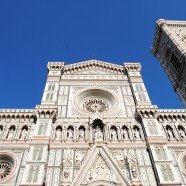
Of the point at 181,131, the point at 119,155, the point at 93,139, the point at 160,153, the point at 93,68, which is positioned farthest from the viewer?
the point at 93,68

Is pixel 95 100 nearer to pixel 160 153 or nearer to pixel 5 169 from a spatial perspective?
pixel 160 153

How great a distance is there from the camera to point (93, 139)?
1529 centimetres

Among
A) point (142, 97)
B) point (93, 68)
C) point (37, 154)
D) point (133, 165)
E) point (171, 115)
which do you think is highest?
point (93, 68)

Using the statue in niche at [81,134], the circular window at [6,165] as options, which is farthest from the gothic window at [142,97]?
the circular window at [6,165]

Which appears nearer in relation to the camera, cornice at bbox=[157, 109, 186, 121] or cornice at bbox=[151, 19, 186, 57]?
cornice at bbox=[157, 109, 186, 121]

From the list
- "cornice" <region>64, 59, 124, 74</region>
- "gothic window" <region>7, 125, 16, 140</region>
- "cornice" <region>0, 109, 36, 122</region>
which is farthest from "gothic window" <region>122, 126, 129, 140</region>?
"cornice" <region>64, 59, 124, 74</region>

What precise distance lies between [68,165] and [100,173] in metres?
1.60

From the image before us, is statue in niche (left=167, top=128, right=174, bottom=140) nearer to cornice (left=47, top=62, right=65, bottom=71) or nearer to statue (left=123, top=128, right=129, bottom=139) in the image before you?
statue (left=123, top=128, right=129, bottom=139)

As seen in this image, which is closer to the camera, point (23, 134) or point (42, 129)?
point (42, 129)

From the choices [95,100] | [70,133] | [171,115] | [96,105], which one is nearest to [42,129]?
[70,133]

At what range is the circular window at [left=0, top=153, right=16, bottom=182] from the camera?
13664 mm

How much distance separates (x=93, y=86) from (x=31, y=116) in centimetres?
520

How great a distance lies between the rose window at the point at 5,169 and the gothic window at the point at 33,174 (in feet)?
4.67

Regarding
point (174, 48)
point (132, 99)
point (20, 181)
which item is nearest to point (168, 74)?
point (174, 48)
